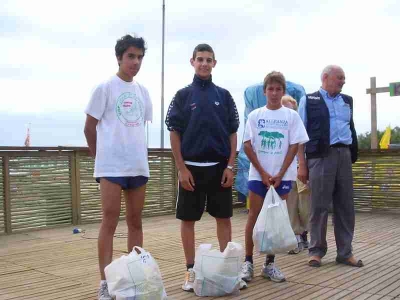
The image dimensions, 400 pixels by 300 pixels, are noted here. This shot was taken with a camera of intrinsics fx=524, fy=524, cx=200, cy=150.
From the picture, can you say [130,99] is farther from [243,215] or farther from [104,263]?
[243,215]

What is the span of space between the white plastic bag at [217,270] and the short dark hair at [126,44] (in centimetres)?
142

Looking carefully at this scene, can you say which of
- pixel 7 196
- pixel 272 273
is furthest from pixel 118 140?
pixel 7 196

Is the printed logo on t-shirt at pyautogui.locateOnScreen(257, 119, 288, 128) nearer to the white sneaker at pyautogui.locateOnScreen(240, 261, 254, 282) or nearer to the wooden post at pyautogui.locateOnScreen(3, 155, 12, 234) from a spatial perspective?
the white sneaker at pyautogui.locateOnScreen(240, 261, 254, 282)

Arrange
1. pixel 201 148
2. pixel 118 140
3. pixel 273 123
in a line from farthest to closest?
pixel 273 123 < pixel 201 148 < pixel 118 140

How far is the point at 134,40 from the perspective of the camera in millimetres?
3447

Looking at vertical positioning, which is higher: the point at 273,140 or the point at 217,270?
the point at 273,140

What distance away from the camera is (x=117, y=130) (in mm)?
3373

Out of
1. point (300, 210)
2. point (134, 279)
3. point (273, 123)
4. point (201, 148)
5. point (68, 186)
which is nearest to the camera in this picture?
point (134, 279)

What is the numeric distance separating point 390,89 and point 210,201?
8854mm

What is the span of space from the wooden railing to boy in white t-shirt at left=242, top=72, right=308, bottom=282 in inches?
151

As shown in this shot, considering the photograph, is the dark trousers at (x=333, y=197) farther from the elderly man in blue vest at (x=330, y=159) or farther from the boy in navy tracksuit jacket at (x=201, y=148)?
the boy in navy tracksuit jacket at (x=201, y=148)

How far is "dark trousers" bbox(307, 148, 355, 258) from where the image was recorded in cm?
457

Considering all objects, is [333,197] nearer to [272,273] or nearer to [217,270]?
[272,273]

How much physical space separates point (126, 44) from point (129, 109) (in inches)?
16.8
